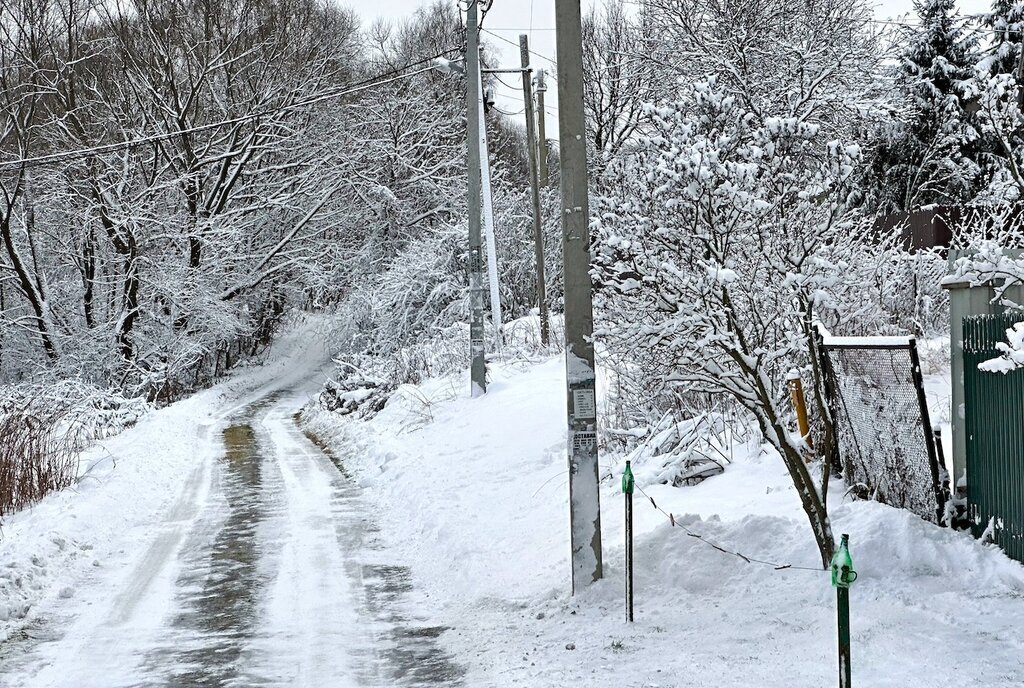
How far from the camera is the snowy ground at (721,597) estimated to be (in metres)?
5.52

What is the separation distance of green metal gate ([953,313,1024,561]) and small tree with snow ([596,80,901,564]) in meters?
0.90

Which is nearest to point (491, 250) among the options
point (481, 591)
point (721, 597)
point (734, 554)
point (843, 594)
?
point (481, 591)

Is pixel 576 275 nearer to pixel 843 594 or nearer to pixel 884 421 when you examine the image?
pixel 884 421

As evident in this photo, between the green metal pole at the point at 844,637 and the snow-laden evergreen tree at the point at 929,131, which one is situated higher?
the snow-laden evergreen tree at the point at 929,131

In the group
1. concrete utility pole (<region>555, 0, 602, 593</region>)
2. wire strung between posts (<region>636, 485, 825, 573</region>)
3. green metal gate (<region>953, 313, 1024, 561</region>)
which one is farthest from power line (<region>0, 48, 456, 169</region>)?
green metal gate (<region>953, 313, 1024, 561</region>)

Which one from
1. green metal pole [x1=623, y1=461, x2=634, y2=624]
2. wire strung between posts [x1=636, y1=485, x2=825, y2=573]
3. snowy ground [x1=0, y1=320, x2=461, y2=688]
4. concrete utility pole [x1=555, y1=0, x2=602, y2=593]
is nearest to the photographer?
snowy ground [x1=0, y1=320, x2=461, y2=688]

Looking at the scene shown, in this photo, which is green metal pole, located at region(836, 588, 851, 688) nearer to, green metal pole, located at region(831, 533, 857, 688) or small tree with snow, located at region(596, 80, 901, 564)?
green metal pole, located at region(831, 533, 857, 688)

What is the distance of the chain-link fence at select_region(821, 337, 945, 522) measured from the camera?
6.92m

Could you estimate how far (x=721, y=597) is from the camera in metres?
6.79

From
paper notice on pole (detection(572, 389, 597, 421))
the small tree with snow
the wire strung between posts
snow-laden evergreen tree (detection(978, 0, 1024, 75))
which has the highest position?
snow-laden evergreen tree (detection(978, 0, 1024, 75))

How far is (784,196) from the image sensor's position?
20.8ft

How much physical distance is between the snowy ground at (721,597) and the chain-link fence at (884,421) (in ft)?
0.90

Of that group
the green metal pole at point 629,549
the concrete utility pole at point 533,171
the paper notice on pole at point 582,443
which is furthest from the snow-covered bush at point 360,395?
the green metal pole at point 629,549

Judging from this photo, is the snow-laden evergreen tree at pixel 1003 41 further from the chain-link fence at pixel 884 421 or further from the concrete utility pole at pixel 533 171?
the concrete utility pole at pixel 533 171
